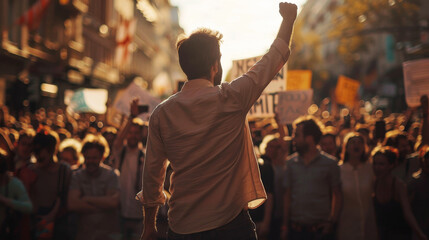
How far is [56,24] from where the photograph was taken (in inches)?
1340

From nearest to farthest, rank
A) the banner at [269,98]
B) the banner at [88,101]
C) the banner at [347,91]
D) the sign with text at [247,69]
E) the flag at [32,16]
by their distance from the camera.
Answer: the sign with text at [247,69], the banner at [269,98], the banner at [88,101], the banner at [347,91], the flag at [32,16]

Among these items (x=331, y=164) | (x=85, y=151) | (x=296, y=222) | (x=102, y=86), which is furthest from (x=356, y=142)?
(x=102, y=86)

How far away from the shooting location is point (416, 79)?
29.7ft

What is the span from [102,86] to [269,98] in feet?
131

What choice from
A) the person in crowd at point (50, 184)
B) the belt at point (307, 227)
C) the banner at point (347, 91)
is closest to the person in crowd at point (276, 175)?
the belt at point (307, 227)

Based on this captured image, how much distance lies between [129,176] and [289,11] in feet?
16.2

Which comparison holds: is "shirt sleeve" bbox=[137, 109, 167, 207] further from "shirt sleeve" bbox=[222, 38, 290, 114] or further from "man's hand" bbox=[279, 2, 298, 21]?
"man's hand" bbox=[279, 2, 298, 21]

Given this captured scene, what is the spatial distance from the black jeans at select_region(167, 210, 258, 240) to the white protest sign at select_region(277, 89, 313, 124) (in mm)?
6314

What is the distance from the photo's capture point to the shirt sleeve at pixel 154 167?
11.0 feet

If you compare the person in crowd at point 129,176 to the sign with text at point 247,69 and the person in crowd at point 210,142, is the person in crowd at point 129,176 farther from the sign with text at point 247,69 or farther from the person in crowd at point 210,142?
the person in crowd at point 210,142

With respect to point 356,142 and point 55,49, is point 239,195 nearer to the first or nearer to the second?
point 356,142

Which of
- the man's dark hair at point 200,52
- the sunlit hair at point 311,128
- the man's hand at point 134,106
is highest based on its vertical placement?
the man's dark hair at point 200,52

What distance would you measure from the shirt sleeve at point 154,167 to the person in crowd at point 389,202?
12.2ft

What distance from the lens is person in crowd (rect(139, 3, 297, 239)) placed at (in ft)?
10.4
